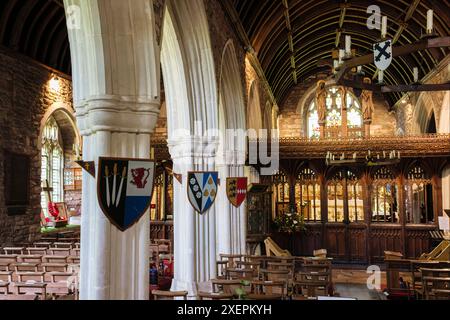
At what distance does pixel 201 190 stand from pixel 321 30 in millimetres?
12713

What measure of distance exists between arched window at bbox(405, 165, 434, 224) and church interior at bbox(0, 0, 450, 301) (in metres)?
0.06

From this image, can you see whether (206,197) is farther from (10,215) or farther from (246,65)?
(246,65)

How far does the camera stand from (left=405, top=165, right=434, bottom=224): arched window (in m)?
13.6

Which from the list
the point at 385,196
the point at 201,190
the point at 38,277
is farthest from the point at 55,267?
the point at 385,196

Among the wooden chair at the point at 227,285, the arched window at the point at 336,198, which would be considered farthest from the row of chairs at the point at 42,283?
the arched window at the point at 336,198

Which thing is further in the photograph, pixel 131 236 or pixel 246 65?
pixel 246 65

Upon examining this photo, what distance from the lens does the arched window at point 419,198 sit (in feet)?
44.8

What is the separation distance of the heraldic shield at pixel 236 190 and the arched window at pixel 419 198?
675 centimetres

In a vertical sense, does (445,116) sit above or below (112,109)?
above

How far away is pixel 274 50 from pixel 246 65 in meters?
4.39

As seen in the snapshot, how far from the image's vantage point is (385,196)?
1392cm

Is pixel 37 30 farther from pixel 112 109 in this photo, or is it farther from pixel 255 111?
pixel 112 109
